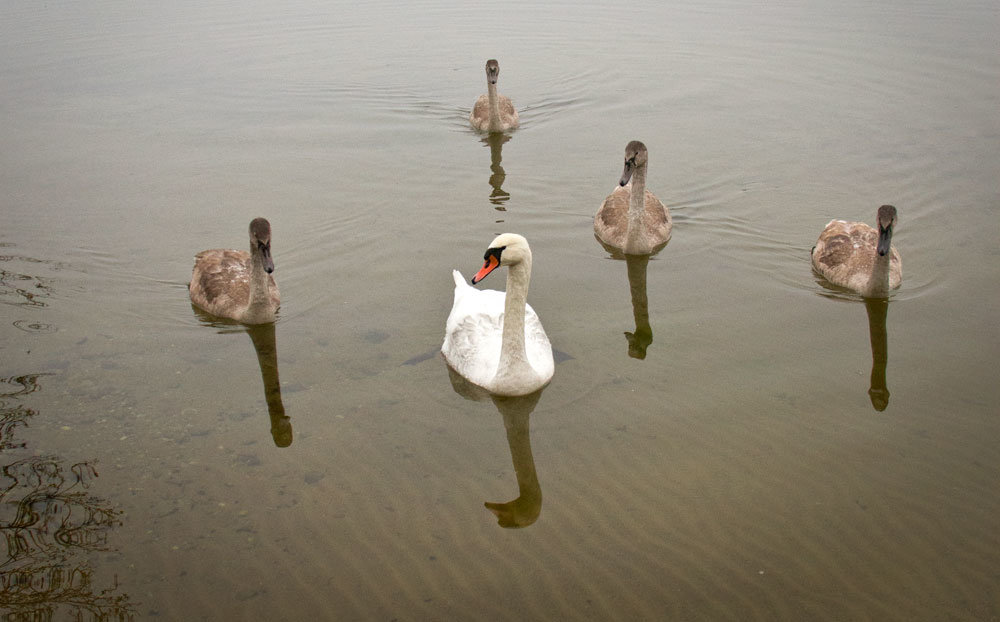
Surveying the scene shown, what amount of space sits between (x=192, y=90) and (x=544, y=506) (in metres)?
17.7

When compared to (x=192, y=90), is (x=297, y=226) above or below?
below

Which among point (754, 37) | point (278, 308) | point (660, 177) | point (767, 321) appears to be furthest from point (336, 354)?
point (754, 37)

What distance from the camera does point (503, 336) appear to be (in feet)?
29.2

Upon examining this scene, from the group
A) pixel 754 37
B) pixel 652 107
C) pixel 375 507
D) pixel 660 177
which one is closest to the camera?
pixel 375 507

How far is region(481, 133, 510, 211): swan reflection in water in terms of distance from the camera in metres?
14.7

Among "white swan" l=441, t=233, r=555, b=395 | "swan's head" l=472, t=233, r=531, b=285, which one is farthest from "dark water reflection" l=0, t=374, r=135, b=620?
"swan's head" l=472, t=233, r=531, b=285

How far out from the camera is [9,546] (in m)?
6.97

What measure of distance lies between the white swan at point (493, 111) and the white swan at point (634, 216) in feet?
17.1

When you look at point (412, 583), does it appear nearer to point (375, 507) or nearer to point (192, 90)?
point (375, 507)

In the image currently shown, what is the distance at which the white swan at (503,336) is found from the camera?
8648mm

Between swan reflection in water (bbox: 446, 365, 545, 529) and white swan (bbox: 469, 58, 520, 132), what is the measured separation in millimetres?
9612

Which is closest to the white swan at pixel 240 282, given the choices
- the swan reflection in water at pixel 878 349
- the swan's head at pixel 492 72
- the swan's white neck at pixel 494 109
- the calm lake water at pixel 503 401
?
the calm lake water at pixel 503 401

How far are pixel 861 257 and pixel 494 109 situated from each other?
8.86 metres

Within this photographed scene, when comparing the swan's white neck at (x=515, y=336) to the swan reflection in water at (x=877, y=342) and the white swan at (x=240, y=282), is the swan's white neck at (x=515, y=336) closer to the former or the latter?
the white swan at (x=240, y=282)
